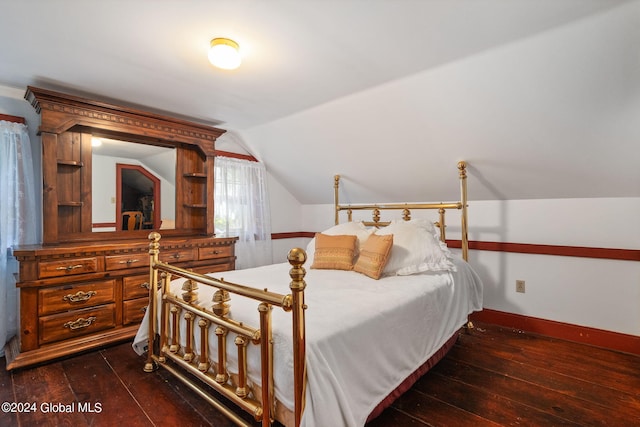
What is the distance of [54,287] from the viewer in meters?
2.24

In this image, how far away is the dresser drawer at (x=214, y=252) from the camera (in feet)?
10.0

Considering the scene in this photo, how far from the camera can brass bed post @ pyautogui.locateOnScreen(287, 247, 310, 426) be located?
1.12 m

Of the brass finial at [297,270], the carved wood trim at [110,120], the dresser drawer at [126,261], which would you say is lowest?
the dresser drawer at [126,261]

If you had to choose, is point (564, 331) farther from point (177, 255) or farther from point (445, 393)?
point (177, 255)

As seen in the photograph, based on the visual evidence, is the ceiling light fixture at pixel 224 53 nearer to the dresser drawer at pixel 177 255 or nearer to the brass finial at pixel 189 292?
the brass finial at pixel 189 292

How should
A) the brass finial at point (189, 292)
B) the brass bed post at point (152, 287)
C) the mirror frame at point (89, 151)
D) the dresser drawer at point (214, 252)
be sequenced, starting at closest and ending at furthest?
the brass finial at point (189, 292)
the brass bed post at point (152, 287)
the mirror frame at point (89, 151)
the dresser drawer at point (214, 252)

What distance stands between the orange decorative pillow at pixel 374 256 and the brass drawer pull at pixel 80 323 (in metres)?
2.08

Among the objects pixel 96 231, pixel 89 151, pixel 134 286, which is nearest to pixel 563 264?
pixel 134 286

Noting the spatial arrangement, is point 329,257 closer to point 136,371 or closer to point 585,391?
point 136,371

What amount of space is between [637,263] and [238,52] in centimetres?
328

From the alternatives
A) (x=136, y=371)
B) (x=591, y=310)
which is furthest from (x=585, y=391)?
(x=136, y=371)

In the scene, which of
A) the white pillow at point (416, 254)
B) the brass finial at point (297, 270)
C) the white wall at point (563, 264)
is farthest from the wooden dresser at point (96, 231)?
the white wall at point (563, 264)

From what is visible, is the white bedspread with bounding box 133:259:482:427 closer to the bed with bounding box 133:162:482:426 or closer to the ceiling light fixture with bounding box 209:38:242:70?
the bed with bounding box 133:162:482:426

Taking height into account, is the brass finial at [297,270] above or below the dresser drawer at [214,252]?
above
